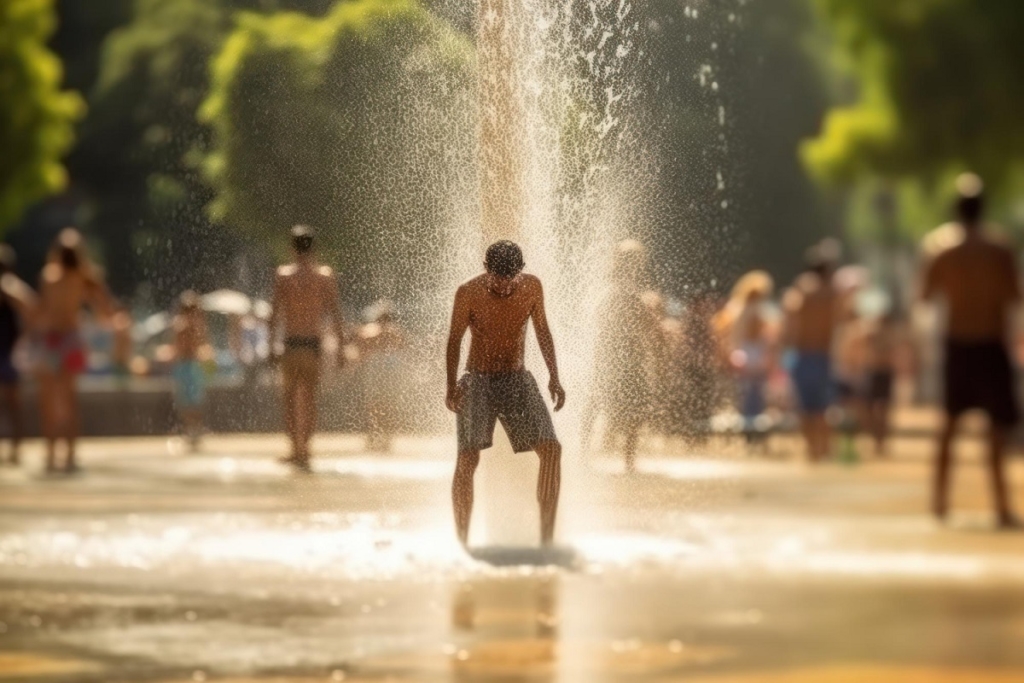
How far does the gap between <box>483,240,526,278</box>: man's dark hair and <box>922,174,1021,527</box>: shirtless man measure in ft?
26.1

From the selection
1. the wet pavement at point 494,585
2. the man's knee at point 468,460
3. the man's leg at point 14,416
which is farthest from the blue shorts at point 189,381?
the man's knee at point 468,460

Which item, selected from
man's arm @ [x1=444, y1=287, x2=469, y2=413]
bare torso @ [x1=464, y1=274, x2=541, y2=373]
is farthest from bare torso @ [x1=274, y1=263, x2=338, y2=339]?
man's arm @ [x1=444, y1=287, x2=469, y2=413]

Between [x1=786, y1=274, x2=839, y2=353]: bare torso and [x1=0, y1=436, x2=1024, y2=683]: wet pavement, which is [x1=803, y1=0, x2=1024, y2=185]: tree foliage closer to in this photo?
[x1=786, y1=274, x2=839, y2=353]: bare torso

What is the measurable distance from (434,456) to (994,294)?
3.29 m

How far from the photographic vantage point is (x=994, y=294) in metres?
15.3

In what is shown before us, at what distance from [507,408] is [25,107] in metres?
33.0

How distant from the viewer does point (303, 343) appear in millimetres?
10367

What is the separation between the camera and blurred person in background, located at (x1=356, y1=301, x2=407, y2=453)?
1178cm

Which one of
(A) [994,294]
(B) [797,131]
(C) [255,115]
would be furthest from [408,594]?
(B) [797,131]

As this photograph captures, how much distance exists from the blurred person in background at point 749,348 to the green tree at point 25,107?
661 inches

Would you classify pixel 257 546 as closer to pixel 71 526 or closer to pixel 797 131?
pixel 71 526

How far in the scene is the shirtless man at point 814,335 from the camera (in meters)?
22.8

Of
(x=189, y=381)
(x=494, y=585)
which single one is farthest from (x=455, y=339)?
(x=189, y=381)

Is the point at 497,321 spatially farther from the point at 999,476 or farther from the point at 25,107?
the point at 25,107
